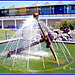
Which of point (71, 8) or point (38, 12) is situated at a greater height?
point (71, 8)

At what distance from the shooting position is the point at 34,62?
8.62 metres

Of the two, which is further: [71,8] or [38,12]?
[38,12]

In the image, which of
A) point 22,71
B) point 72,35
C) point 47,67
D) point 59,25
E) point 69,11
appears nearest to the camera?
point 22,71

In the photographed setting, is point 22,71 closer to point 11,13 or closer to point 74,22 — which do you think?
point 74,22

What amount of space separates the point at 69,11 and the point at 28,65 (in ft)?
113

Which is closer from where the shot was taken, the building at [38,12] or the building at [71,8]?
the building at [38,12]

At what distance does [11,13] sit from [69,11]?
1734 cm

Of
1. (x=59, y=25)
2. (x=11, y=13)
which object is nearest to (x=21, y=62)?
(x=59, y=25)

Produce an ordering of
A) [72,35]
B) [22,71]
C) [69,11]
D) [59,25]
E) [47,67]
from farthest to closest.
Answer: [69,11] < [59,25] < [72,35] < [47,67] < [22,71]

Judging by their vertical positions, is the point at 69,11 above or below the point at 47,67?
above

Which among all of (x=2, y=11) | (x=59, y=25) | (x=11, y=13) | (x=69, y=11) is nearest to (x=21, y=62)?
(x=59, y=25)

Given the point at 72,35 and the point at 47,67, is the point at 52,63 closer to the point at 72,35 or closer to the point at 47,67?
the point at 47,67

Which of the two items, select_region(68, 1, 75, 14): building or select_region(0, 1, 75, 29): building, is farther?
select_region(68, 1, 75, 14): building

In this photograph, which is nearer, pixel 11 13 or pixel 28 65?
pixel 28 65
